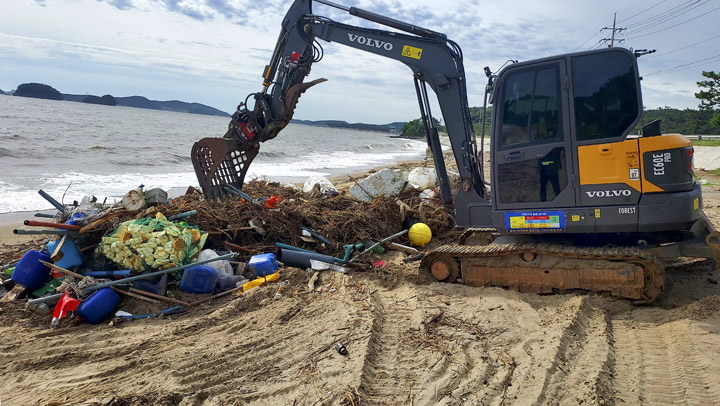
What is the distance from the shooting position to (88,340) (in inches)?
179

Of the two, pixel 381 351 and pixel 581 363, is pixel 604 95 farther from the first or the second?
pixel 381 351

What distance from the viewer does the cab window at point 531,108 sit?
204 inches

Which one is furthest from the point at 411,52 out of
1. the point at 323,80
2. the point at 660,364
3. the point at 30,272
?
the point at 30,272

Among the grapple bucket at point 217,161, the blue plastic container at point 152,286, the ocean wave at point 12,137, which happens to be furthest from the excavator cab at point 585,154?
the ocean wave at point 12,137

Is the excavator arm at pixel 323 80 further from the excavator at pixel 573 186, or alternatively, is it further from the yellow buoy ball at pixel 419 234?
the yellow buoy ball at pixel 419 234

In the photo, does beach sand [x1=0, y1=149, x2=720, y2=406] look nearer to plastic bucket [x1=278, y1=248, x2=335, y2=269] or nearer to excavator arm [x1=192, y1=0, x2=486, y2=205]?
plastic bucket [x1=278, y1=248, x2=335, y2=269]

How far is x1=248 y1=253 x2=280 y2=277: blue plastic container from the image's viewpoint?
6.15 meters

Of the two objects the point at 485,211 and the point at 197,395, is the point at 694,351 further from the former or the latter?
the point at 197,395

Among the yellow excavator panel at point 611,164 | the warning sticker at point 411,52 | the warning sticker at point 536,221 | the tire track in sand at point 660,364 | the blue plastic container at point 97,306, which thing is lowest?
the tire track in sand at point 660,364

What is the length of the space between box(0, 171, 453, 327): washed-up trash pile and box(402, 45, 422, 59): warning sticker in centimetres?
270

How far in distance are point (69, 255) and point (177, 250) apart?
1307 millimetres

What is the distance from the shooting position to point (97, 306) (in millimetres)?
5039

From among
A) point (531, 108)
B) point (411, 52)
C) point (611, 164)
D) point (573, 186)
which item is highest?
point (411, 52)

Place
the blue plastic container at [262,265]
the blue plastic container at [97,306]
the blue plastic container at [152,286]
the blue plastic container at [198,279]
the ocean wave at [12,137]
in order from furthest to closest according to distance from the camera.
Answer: the ocean wave at [12,137] → the blue plastic container at [262,265] → the blue plastic container at [198,279] → the blue plastic container at [152,286] → the blue plastic container at [97,306]
